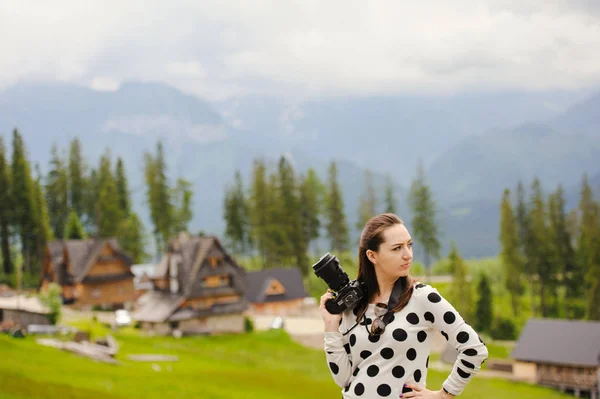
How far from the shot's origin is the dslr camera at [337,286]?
512 centimetres

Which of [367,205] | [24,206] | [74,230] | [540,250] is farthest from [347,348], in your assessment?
[367,205]

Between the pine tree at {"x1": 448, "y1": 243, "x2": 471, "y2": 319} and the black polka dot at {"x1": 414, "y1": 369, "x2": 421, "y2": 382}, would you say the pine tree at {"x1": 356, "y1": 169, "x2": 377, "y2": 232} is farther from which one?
the black polka dot at {"x1": 414, "y1": 369, "x2": 421, "y2": 382}

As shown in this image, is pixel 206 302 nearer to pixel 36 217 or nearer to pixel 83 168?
pixel 36 217

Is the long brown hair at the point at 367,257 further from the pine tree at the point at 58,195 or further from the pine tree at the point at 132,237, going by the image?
the pine tree at the point at 58,195

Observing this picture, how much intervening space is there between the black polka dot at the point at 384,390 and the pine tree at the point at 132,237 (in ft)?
254

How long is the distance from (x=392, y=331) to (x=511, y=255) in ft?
247

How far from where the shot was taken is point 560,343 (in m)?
51.8

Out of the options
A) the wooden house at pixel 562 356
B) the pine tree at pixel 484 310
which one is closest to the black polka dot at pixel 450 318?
the wooden house at pixel 562 356

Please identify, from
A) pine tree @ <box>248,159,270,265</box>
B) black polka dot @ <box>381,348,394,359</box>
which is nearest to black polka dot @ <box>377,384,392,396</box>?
black polka dot @ <box>381,348,394,359</box>

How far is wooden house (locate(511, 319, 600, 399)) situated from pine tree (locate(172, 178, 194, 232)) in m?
47.1

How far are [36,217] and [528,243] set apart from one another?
53997 mm

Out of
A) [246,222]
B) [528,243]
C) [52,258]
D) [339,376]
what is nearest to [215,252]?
[52,258]

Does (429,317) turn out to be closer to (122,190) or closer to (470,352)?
(470,352)

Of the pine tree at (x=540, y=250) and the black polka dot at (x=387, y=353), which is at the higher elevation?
the black polka dot at (x=387, y=353)
